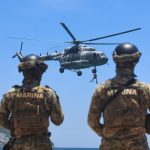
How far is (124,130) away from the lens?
8578mm

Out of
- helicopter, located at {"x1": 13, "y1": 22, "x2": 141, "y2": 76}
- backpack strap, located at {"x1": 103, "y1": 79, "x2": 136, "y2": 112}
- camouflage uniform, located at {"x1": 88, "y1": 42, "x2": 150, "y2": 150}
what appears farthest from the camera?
helicopter, located at {"x1": 13, "y1": 22, "x2": 141, "y2": 76}

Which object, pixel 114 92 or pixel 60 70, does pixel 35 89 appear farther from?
pixel 60 70

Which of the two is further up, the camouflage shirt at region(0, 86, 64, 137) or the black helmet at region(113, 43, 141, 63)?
the black helmet at region(113, 43, 141, 63)

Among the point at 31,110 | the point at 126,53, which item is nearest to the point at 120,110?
the point at 126,53

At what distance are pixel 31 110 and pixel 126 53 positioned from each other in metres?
1.89

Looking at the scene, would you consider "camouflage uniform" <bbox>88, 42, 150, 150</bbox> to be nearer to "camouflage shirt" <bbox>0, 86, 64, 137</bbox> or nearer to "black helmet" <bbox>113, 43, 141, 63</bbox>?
"black helmet" <bbox>113, 43, 141, 63</bbox>

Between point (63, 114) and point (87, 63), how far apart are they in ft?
215

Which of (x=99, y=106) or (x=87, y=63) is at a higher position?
(x=87, y=63)

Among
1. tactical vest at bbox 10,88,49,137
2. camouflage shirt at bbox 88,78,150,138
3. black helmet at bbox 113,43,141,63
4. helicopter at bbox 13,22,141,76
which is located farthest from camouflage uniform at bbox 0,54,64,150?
helicopter at bbox 13,22,141,76

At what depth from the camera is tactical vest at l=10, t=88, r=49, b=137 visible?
9.60 meters

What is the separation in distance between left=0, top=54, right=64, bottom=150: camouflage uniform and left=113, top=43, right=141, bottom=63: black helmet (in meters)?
1.38

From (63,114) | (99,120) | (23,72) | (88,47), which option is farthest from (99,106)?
(88,47)

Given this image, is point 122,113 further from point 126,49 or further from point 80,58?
point 80,58

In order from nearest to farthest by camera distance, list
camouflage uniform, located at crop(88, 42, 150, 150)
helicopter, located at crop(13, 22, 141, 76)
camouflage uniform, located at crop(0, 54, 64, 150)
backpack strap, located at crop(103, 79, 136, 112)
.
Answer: camouflage uniform, located at crop(88, 42, 150, 150) < backpack strap, located at crop(103, 79, 136, 112) < camouflage uniform, located at crop(0, 54, 64, 150) < helicopter, located at crop(13, 22, 141, 76)
